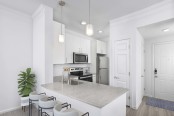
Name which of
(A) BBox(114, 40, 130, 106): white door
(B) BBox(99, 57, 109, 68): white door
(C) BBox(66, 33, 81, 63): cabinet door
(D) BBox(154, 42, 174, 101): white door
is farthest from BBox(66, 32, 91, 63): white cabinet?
(D) BBox(154, 42, 174, 101): white door

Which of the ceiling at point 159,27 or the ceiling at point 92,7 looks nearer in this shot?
the ceiling at point 92,7

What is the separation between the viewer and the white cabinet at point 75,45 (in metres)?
3.76

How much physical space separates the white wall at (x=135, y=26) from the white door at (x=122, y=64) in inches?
4.8

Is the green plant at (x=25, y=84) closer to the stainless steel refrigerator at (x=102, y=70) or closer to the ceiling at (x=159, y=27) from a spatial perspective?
the stainless steel refrigerator at (x=102, y=70)

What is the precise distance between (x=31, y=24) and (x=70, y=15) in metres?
1.31

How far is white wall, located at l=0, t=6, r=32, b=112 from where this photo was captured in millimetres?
2582

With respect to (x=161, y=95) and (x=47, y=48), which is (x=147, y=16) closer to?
(x=47, y=48)

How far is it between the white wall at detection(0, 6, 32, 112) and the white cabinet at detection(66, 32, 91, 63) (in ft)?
4.25

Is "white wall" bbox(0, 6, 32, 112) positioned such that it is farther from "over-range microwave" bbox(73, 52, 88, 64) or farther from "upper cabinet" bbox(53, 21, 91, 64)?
"over-range microwave" bbox(73, 52, 88, 64)

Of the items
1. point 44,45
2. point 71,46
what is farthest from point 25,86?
point 71,46

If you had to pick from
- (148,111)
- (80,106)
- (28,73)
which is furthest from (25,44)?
(148,111)

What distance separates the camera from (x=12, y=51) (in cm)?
273

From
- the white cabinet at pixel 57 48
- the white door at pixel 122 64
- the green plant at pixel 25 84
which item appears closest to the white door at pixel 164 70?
the white door at pixel 122 64

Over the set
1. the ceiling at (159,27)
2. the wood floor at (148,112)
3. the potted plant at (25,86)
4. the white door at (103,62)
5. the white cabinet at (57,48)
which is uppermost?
the ceiling at (159,27)
